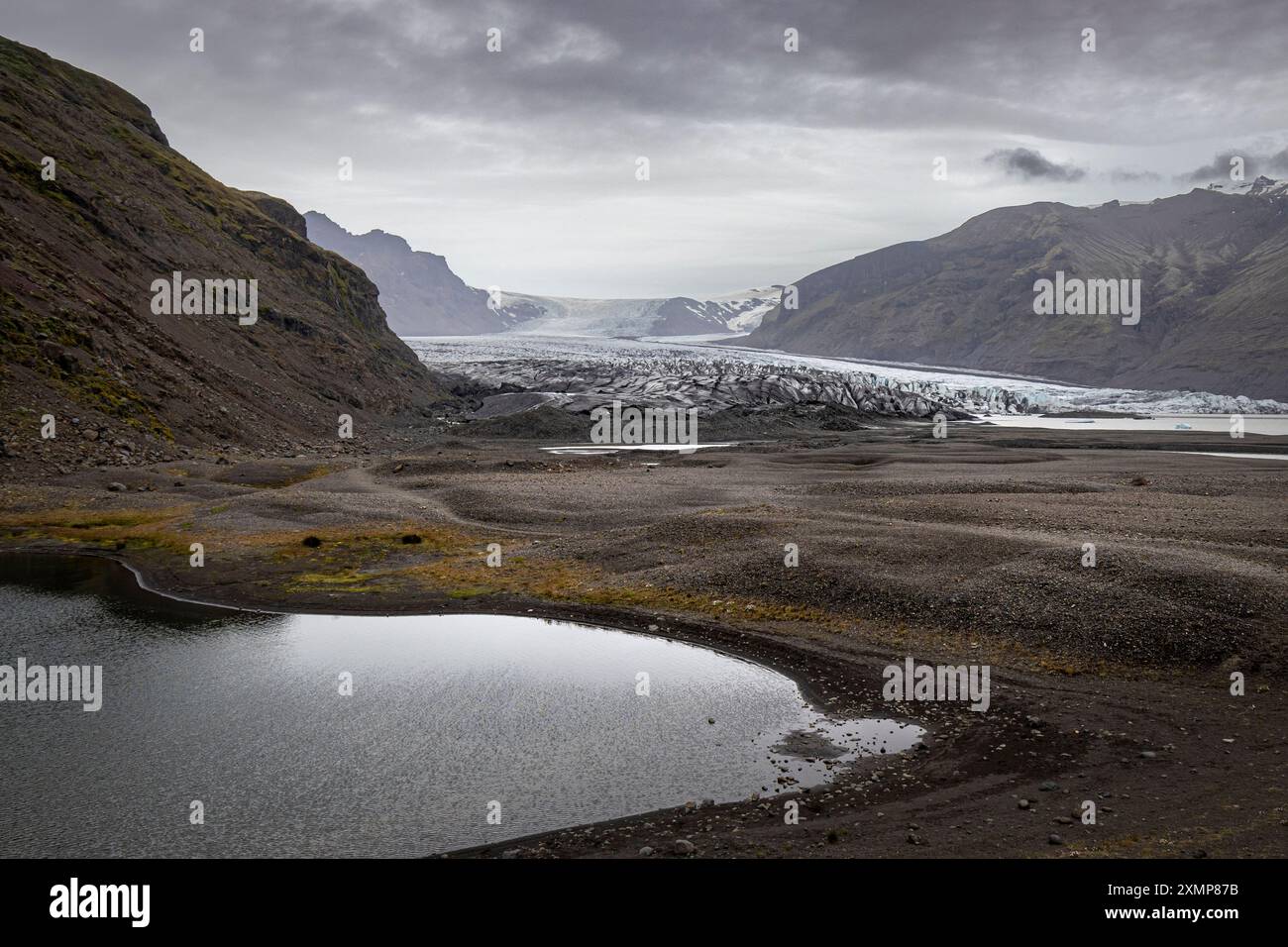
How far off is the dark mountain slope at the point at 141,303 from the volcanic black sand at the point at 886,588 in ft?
20.9

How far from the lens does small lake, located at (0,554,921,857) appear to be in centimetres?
1127

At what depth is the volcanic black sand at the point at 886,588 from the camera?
11438 mm

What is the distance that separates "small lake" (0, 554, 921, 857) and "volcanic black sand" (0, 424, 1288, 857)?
1025 millimetres

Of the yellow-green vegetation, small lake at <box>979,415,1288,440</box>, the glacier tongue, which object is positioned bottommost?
the yellow-green vegetation

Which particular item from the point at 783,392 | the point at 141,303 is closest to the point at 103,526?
the point at 141,303

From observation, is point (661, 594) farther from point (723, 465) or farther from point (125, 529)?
point (723, 465)

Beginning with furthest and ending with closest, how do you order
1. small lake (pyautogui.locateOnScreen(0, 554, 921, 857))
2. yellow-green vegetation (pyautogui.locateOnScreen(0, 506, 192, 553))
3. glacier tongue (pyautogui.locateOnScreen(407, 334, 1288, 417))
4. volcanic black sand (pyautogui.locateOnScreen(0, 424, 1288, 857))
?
glacier tongue (pyautogui.locateOnScreen(407, 334, 1288, 417))
yellow-green vegetation (pyautogui.locateOnScreen(0, 506, 192, 553))
volcanic black sand (pyautogui.locateOnScreen(0, 424, 1288, 857))
small lake (pyautogui.locateOnScreen(0, 554, 921, 857))

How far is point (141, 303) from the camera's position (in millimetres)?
56062

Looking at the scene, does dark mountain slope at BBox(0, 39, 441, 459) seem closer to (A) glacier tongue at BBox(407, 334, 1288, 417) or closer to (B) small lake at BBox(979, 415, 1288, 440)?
(A) glacier tongue at BBox(407, 334, 1288, 417)

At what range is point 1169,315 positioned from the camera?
189m

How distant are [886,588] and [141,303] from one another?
2066 inches

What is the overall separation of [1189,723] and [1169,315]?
673 ft

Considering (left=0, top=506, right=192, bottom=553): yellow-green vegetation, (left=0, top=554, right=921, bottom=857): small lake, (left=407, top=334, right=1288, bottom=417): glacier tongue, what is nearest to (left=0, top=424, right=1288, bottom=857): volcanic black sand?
(left=0, top=506, right=192, bottom=553): yellow-green vegetation
